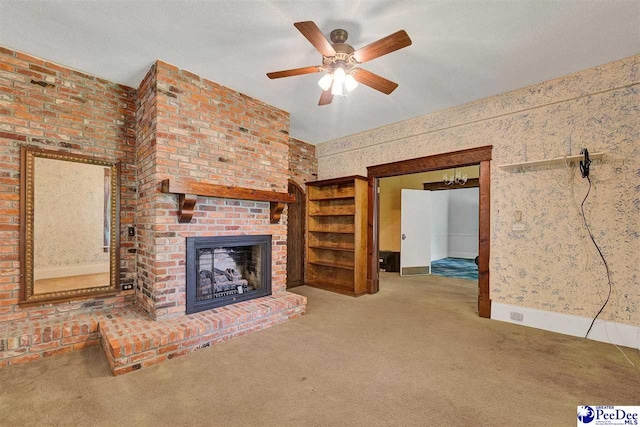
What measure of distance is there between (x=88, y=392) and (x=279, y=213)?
2.39 m

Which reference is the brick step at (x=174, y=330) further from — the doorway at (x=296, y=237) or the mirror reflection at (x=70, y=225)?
the doorway at (x=296, y=237)

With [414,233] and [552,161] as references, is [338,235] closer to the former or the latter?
[414,233]

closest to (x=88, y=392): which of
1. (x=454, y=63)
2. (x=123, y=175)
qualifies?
(x=123, y=175)

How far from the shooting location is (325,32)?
228cm

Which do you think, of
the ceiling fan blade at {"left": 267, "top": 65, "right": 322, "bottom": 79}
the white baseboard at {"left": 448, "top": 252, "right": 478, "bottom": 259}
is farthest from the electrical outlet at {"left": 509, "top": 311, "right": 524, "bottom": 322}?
the white baseboard at {"left": 448, "top": 252, "right": 478, "bottom": 259}

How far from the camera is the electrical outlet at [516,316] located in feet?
10.3

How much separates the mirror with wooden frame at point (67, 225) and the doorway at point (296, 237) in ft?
8.68

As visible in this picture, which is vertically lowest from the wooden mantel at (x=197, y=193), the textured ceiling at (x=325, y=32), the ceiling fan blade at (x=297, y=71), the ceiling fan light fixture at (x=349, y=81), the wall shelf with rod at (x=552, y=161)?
the wooden mantel at (x=197, y=193)

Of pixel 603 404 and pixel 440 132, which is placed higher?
pixel 440 132

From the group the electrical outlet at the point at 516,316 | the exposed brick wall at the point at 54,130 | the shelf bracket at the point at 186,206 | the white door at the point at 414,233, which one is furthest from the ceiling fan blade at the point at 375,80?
the white door at the point at 414,233

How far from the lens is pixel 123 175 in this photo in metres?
3.05

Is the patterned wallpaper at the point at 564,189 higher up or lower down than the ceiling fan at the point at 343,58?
lower down

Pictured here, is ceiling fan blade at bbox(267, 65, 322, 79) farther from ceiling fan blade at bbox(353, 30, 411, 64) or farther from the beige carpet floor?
the beige carpet floor

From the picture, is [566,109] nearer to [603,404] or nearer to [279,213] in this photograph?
[603,404]
